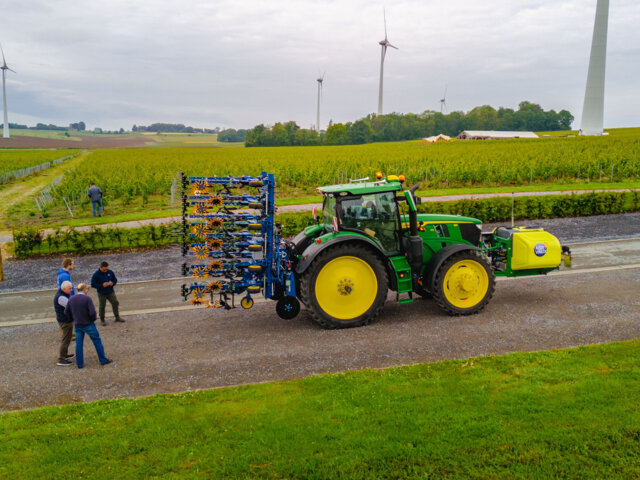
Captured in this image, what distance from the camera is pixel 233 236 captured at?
888cm

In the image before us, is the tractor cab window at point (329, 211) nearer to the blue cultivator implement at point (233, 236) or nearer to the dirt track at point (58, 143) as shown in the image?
the blue cultivator implement at point (233, 236)

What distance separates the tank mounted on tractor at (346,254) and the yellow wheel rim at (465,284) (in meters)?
0.02

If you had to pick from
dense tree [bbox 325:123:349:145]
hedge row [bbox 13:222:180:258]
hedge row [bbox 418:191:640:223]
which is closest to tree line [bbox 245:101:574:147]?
dense tree [bbox 325:123:349:145]

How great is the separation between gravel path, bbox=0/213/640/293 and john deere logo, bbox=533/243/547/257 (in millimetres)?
7078

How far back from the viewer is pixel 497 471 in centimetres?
484

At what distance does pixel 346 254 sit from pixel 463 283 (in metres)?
2.52

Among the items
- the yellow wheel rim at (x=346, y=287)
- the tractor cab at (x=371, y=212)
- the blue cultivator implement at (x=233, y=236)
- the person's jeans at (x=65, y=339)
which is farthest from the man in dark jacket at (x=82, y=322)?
the tractor cab at (x=371, y=212)

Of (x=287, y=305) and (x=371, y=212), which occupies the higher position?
(x=371, y=212)

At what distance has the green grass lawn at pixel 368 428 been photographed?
16.4 ft

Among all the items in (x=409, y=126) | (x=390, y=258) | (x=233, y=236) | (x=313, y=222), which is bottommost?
(x=390, y=258)

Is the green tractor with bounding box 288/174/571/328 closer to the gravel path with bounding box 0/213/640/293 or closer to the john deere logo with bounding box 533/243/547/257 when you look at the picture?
the john deere logo with bounding box 533/243/547/257

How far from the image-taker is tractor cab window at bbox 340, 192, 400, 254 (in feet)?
30.9

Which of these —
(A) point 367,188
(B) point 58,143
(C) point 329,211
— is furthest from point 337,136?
(A) point 367,188

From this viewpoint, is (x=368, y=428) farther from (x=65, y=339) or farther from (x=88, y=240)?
(x=88, y=240)
